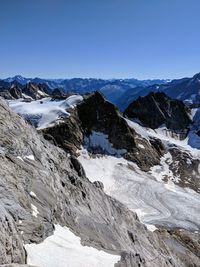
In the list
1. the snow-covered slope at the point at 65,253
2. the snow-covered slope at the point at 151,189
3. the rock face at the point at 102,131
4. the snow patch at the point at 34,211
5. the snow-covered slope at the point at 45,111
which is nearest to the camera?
the snow-covered slope at the point at 65,253

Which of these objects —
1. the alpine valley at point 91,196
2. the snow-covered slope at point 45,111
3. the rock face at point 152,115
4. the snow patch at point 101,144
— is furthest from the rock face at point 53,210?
the rock face at point 152,115

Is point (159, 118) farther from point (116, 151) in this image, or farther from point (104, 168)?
point (104, 168)

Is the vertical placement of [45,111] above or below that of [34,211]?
below

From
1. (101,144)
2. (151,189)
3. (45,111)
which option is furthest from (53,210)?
(45,111)

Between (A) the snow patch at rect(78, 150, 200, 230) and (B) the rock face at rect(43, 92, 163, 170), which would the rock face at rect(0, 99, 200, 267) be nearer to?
(A) the snow patch at rect(78, 150, 200, 230)

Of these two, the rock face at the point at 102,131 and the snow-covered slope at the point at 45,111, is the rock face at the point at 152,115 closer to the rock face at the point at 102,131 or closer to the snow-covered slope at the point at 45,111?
the rock face at the point at 102,131

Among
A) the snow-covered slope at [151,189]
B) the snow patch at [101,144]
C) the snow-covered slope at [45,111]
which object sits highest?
the snow-covered slope at [45,111]

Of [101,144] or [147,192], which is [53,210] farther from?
[101,144]
